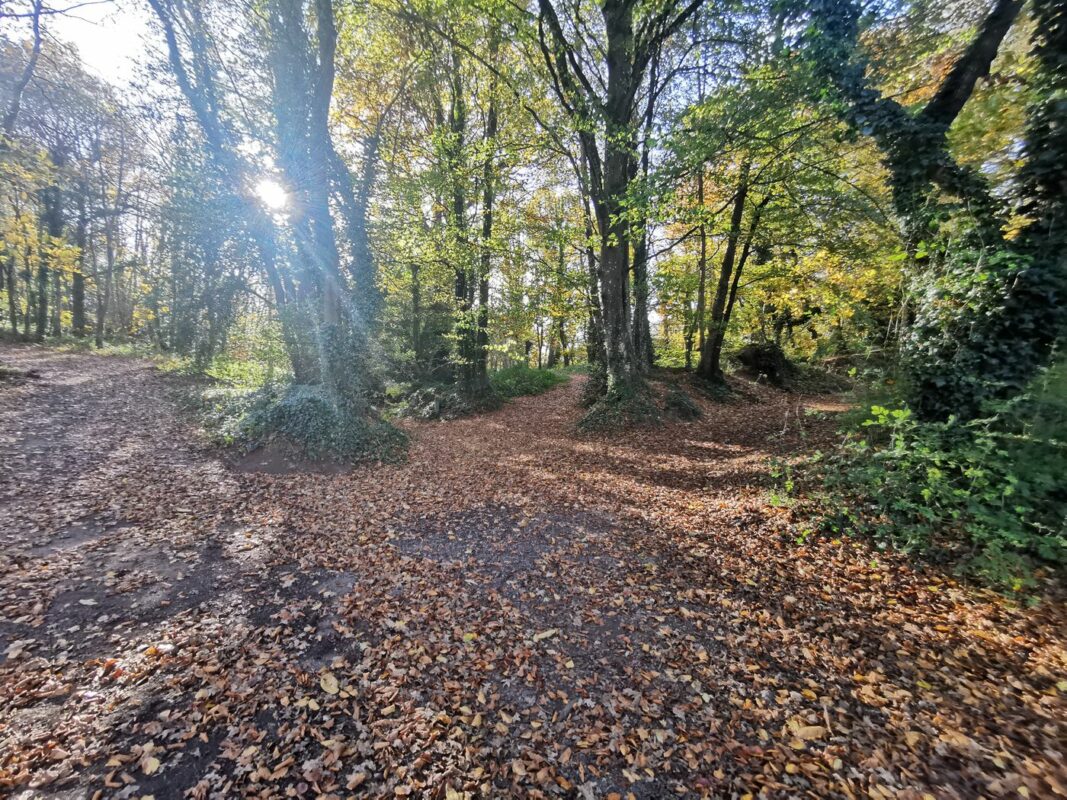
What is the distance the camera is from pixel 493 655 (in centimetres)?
330

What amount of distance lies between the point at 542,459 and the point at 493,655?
5.25m

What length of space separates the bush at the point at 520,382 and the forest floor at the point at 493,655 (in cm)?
922

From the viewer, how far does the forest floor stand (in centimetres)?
235

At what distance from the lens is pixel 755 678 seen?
9.85ft

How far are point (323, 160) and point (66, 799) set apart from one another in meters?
10.4

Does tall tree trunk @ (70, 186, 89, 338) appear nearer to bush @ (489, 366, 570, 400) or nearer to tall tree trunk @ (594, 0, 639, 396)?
bush @ (489, 366, 570, 400)

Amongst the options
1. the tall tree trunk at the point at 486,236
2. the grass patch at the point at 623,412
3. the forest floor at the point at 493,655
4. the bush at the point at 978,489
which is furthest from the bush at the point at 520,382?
the bush at the point at 978,489

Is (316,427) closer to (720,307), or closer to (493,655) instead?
(493,655)

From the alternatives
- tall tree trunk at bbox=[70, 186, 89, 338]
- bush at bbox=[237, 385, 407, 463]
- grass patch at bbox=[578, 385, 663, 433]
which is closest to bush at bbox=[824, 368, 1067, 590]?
grass patch at bbox=[578, 385, 663, 433]

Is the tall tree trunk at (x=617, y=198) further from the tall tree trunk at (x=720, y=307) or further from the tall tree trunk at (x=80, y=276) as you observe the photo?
the tall tree trunk at (x=80, y=276)

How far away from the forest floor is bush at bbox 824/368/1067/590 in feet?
1.23

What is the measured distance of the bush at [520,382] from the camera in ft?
49.9

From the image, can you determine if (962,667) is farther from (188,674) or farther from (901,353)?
(188,674)

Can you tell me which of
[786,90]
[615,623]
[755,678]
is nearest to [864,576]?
[755,678]
